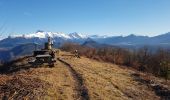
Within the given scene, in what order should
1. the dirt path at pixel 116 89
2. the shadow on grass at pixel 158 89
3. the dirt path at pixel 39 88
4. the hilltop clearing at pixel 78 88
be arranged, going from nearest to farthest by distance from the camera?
the dirt path at pixel 39 88 → the hilltop clearing at pixel 78 88 → the dirt path at pixel 116 89 → the shadow on grass at pixel 158 89

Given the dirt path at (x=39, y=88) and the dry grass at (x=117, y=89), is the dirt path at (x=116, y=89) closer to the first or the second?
the dry grass at (x=117, y=89)

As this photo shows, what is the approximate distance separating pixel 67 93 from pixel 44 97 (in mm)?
2327

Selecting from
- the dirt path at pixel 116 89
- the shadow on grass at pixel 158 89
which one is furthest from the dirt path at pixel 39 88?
the shadow on grass at pixel 158 89

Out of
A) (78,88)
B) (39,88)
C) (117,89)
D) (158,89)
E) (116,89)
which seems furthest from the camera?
(158,89)

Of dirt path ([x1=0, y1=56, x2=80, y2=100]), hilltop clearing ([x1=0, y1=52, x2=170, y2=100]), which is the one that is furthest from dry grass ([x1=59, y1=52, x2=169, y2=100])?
dirt path ([x1=0, y1=56, x2=80, y2=100])

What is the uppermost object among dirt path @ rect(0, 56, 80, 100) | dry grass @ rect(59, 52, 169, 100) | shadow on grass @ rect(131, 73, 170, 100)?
dirt path @ rect(0, 56, 80, 100)

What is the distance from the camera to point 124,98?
24375 millimetres

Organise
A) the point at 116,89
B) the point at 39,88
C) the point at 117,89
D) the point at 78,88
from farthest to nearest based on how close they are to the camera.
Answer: the point at 117,89 < the point at 116,89 < the point at 78,88 < the point at 39,88

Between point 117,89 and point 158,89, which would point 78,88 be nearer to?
point 117,89

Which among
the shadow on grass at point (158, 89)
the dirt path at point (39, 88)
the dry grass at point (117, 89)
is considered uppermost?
the dirt path at point (39, 88)

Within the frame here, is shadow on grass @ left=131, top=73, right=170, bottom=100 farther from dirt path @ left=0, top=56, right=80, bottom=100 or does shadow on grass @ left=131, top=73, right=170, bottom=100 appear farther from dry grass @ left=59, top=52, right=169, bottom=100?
dirt path @ left=0, top=56, right=80, bottom=100

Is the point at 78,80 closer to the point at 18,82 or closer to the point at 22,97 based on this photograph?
the point at 18,82

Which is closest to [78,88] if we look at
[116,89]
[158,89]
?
Result: [116,89]

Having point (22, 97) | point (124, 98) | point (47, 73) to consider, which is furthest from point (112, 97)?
point (47, 73)
